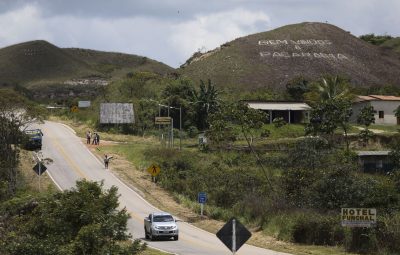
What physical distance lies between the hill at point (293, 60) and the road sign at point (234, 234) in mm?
109078

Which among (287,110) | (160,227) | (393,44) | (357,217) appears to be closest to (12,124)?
(160,227)

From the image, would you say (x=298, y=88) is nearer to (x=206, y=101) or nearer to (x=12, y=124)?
(x=206, y=101)

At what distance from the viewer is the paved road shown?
111 ft

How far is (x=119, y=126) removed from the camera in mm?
95250

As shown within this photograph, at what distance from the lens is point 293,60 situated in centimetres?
15212

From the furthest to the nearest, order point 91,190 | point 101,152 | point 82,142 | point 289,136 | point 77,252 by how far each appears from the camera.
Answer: point 289,136, point 82,142, point 101,152, point 91,190, point 77,252

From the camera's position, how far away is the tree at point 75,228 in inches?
741

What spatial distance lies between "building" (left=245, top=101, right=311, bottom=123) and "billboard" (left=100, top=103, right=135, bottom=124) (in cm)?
1652

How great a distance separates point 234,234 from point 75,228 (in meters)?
5.19

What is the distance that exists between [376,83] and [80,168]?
325ft

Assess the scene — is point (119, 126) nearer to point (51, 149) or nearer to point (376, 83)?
point (51, 149)

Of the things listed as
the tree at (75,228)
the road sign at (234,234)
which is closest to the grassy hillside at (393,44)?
the tree at (75,228)

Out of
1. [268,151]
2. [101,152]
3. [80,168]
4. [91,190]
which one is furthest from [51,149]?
[91,190]

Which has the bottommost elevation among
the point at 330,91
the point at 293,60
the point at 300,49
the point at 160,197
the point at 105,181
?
the point at 160,197
